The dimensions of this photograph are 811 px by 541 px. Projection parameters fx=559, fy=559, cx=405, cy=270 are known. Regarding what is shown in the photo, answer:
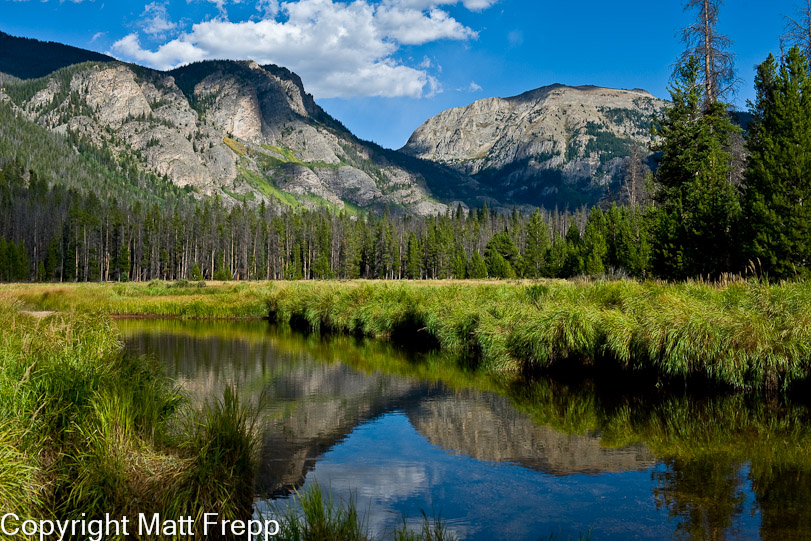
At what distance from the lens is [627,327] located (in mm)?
14188

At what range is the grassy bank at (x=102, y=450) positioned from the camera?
545cm

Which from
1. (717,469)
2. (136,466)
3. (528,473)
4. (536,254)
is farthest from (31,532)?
(536,254)

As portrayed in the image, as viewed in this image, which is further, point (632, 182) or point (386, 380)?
point (632, 182)

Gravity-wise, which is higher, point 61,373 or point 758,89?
point 758,89

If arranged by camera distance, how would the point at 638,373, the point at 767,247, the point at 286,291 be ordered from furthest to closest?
1. the point at 286,291
2. the point at 767,247
3. the point at 638,373

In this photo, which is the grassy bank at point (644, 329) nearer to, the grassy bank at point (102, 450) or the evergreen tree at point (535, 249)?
the grassy bank at point (102, 450)

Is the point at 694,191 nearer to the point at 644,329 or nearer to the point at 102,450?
the point at 644,329

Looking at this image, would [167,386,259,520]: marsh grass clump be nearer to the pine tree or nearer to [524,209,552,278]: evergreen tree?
the pine tree

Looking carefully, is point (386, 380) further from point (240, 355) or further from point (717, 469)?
point (717, 469)

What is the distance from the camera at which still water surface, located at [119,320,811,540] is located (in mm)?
6875

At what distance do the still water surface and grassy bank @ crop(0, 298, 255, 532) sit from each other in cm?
130

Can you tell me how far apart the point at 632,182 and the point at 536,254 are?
34705mm

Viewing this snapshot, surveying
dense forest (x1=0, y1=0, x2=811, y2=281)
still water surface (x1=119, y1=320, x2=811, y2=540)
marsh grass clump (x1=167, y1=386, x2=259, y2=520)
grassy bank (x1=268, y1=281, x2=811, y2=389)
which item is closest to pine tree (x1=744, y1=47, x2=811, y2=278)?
dense forest (x1=0, y1=0, x2=811, y2=281)

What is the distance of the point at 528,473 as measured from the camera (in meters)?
8.61
